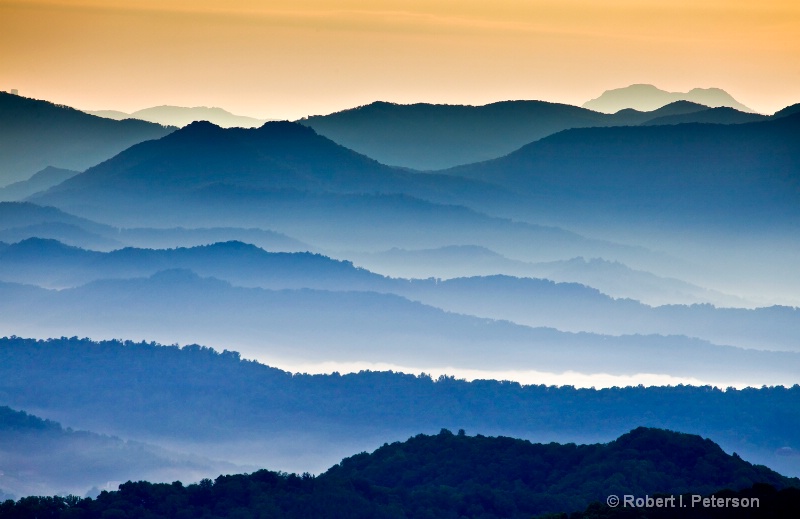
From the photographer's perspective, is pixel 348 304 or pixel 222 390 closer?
pixel 222 390

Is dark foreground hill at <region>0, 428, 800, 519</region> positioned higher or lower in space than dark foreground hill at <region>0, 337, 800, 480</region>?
lower

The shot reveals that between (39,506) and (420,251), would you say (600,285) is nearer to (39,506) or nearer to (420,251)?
(420,251)

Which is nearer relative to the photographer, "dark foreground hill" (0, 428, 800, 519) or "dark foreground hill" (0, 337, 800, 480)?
"dark foreground hill" (0, 428, 800, 519)

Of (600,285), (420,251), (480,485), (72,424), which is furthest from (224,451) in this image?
(420,251)

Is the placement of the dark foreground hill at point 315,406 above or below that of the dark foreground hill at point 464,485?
above

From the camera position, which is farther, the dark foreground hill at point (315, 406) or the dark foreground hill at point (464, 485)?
the dark foreground hill at point (315, 406)
